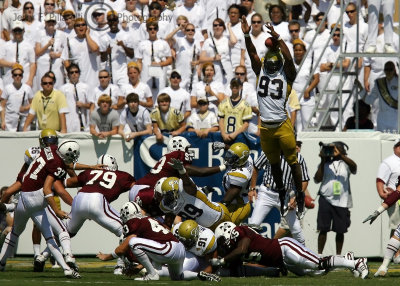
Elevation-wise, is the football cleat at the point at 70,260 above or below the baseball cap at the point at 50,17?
below

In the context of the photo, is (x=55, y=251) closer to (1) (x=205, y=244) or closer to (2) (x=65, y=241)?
(2) (x=65, y=241)

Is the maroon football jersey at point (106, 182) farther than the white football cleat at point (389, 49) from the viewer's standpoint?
No

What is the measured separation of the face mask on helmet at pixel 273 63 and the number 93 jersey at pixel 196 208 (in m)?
1.76

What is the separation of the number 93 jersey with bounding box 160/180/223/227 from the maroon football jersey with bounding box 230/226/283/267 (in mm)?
587

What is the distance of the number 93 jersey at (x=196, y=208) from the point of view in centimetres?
1350

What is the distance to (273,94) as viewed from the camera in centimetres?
1346

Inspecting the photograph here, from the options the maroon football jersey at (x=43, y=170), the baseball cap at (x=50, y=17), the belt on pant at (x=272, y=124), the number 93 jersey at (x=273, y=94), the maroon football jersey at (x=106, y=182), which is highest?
the baseball cap at (x=50, y=17)

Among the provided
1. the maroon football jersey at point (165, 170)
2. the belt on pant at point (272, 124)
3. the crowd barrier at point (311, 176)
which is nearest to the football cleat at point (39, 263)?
the maroon football jersey at point (165, 170)

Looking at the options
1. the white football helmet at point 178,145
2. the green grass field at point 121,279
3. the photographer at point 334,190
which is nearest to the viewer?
the green grass field at point 121,279

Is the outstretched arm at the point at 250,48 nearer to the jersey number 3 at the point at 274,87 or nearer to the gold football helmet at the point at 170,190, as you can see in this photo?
the jersey number 3 at the point at 274,87

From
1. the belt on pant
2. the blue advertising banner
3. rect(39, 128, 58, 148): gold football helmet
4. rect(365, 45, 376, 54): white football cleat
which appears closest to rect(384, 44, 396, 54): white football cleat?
rect(365, 45, 376, 54): white football cleat

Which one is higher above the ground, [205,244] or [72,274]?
[205,244]

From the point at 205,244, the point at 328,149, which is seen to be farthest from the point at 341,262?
the point at 328,149

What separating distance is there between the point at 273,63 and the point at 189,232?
7.59ft
